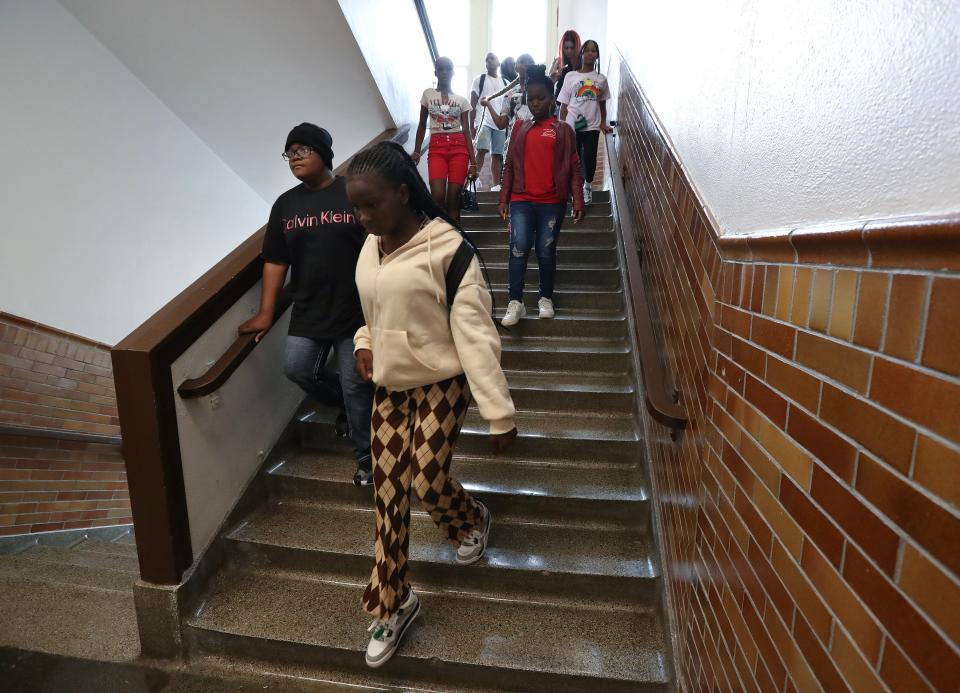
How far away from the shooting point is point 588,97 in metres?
4.96

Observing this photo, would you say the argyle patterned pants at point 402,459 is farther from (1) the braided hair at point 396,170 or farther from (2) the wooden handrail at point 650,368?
(2) the wooden handrail at point 650,368

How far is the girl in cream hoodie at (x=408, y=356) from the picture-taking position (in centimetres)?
177

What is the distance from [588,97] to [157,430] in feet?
14.3

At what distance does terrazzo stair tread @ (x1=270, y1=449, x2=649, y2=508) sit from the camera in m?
2.52

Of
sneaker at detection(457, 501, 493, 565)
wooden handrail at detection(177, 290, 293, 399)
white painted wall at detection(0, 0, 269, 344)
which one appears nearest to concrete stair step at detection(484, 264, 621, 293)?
wooden handrail at detection(177, 290, 293, 399)

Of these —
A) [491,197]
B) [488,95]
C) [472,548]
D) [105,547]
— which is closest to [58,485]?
[105,547]

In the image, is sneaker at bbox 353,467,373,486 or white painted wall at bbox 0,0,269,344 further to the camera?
white painted wall at bbox 0,0,269,344

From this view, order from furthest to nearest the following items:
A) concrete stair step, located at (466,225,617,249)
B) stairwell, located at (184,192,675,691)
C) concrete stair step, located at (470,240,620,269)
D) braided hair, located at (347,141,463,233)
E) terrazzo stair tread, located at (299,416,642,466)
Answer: concrete stair step, located at (466,225,617,249), concrete stair step, located at (470,240,620,269), terrazzo stair tread, located at (299,416,642,466), stairwell, located at (184,192,675,691), braided hair, located at (347,141,463,233)

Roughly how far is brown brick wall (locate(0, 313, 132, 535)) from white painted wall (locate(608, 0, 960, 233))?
3.89 m

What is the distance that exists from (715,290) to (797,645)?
2.76 ft

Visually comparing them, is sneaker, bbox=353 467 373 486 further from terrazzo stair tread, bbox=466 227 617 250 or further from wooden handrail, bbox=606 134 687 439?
terrazzo stair tread, bbox=466 227 617 250

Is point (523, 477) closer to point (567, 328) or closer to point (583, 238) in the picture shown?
point (567, 328)

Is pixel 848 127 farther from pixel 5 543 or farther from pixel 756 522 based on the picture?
pixel 5 543

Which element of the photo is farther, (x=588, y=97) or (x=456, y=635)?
(x=588, y=97)
